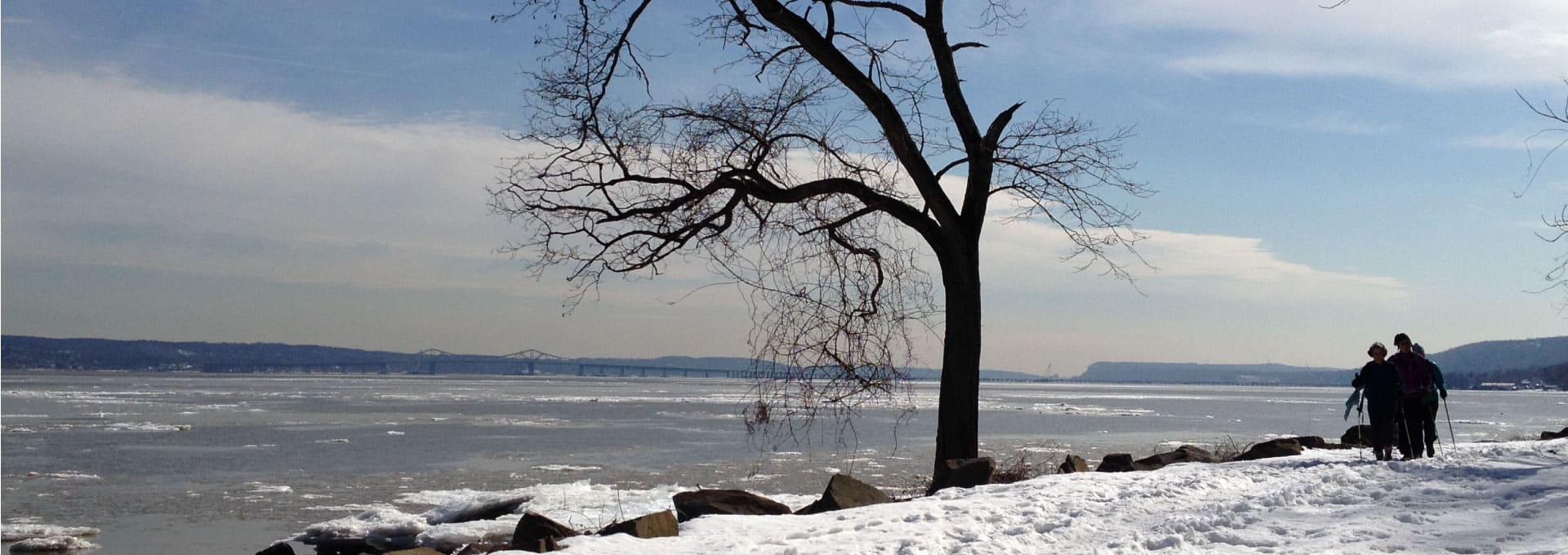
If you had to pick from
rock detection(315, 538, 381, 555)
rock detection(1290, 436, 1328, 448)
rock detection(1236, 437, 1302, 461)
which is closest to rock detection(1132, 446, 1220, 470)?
rock detection(1236, 437, 1302, 461)

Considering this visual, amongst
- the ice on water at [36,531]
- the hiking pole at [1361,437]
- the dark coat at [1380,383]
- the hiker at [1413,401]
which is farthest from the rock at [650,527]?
the ice on water at [36,531]

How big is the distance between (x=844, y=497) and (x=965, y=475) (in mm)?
1794

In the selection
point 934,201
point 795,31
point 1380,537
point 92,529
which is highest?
point 795,31

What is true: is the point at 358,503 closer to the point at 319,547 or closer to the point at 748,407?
the point at 319,547

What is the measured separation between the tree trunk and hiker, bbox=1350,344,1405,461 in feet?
14.1

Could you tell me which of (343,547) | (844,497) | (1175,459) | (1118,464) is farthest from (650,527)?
(1175,459)

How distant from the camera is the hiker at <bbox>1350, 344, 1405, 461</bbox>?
13602 millimetres

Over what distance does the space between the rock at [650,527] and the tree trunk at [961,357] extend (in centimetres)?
512

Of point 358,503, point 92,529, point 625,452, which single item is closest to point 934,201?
point 358,503

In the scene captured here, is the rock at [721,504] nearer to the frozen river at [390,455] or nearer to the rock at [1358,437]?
the frozen river at [390,455]

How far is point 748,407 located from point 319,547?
5685 millimetres

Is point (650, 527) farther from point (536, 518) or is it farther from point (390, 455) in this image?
point (390, 455)

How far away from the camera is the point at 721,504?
10.8 meters

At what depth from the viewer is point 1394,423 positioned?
550 inches
